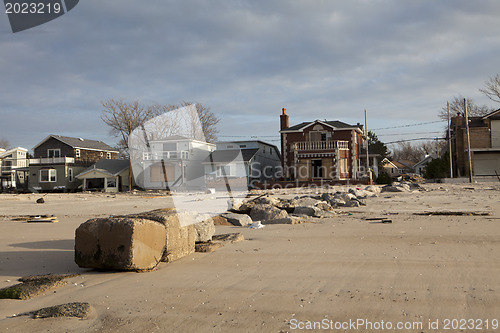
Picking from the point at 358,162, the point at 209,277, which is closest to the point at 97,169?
the point at 358,162

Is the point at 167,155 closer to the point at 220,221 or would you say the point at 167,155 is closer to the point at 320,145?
the point at 320,145

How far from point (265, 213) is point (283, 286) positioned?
7.30 m

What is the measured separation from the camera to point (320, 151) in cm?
4278

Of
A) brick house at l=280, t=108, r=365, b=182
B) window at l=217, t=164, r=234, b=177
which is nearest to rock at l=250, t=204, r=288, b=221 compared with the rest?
brick house at l=280, t=108, r=365, b=182

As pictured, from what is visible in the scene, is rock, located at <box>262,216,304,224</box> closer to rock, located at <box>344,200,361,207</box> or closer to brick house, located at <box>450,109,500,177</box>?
rock, located at <box>344,200,361,207</box>

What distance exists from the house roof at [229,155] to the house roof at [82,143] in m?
18.5

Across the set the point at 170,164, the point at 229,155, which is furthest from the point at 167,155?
the point at 229,155

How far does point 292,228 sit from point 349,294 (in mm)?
5811

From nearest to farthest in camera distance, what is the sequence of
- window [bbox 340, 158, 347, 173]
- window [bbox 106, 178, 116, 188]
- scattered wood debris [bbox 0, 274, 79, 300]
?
scattered wood debris [bbox 0, 274, 79, 300]
window [bbox 340, 158, 347, 173]
window [bbox 106, 178, 116, 188]

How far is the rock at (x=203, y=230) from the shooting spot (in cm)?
783

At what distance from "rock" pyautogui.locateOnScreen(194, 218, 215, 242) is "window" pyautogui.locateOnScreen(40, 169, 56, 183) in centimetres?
5018

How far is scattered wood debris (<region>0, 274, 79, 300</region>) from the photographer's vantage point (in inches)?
191

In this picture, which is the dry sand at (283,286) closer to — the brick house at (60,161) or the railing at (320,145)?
the railing at (320,145)

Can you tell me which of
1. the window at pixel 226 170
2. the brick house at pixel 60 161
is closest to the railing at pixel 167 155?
the window at pixel 226 170
